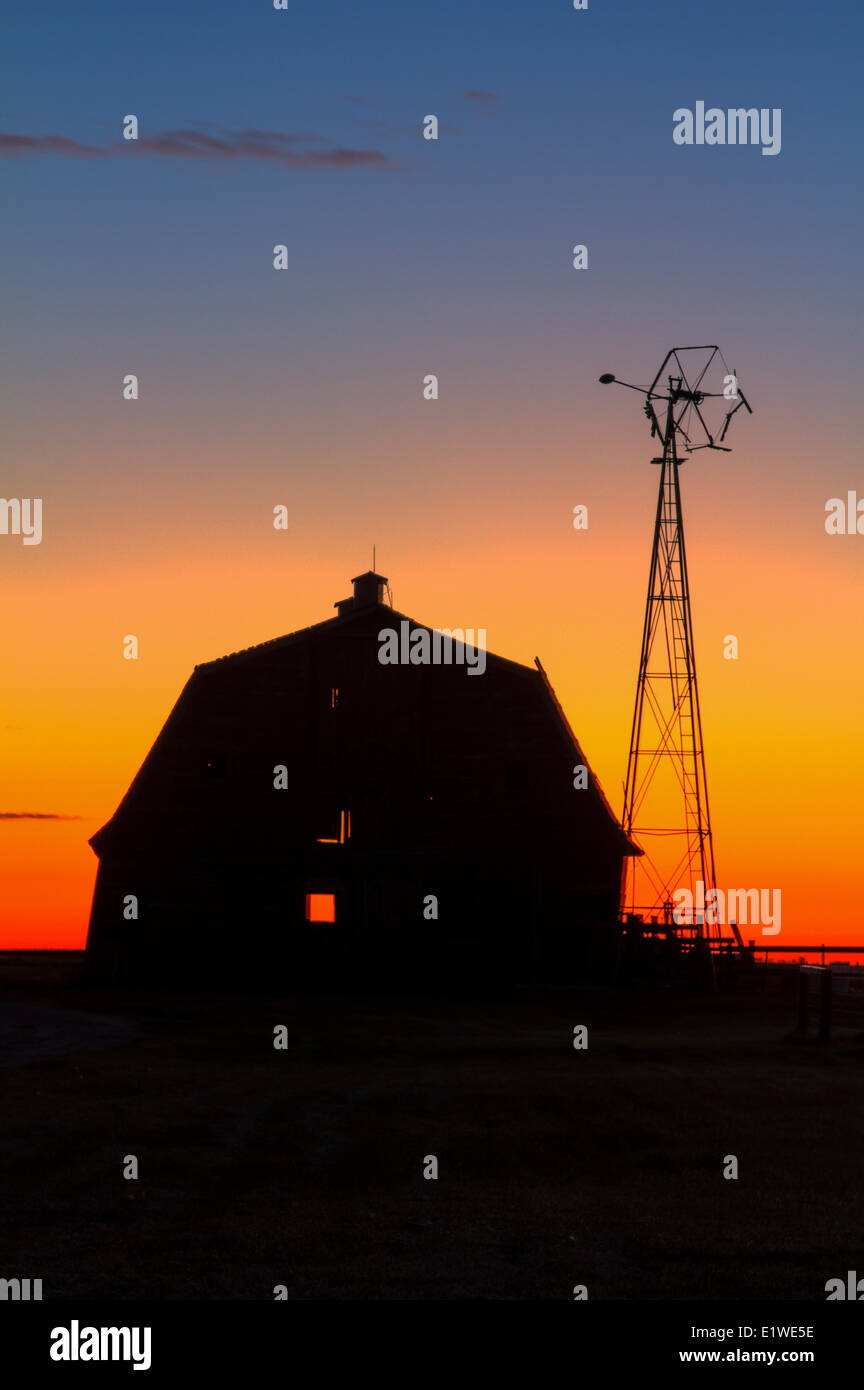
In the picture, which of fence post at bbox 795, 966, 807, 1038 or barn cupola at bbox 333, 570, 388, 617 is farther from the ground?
barn cupola at bbox 333, 570, 388, 617

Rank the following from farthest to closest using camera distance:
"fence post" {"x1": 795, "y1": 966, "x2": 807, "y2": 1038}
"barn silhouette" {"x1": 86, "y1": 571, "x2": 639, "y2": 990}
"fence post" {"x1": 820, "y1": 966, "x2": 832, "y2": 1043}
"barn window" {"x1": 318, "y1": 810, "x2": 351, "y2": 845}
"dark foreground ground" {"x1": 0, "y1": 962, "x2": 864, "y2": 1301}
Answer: "barn window" {"x1": 318, "y1": 810, "x2": 351, "y2": 845}
"barn silhouette" {"x1": 86, "y1": 571, "x2": 639, "y2": 990}
"fence post" {"x1": 795, "y1": 966, "x2": 807, "y2": 1038}
"fence post" {"x1": 820, "y1": 966, "x2": 832, "y2": 1043}
"dark foreground ground" {"x1": 0, "y1": 962, "x2": 864, "y2": 1301}

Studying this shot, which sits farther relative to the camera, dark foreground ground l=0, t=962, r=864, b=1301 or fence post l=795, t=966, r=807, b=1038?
fence post l=795, t=966, r=807, b=1038

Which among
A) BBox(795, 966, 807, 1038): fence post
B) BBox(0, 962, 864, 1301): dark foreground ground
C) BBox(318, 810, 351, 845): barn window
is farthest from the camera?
BBox(318, 810, 351, 845): barn window

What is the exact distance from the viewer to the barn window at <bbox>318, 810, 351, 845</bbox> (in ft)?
135

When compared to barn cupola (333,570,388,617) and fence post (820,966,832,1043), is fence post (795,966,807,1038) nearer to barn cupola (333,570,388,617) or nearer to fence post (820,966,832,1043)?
fence post (820,966,832,1043)

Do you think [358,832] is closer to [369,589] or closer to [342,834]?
[342,834]

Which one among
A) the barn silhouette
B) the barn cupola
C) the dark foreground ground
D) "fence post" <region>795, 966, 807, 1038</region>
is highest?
the barn cupola

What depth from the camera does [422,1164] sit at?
1488 centimetres

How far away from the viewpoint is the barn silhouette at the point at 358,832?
40.2 m

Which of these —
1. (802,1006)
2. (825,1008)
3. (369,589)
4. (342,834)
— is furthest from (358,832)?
(825,1008)

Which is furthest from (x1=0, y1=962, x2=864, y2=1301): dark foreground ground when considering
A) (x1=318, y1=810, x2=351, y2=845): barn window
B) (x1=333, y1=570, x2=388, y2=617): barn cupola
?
(x1=333, y1=570, x2=388, y2=617): barn cupola

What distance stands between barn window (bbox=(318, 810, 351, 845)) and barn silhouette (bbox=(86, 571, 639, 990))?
0.05 metres

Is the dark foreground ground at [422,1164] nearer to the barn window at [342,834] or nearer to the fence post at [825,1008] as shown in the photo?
the fence post at [825,1008]
